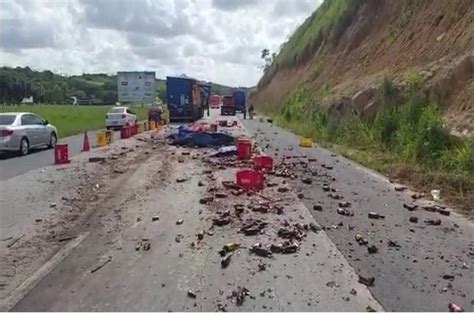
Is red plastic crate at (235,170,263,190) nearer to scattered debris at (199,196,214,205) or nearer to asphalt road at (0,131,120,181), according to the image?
scattered debris at (199,196,214,205)

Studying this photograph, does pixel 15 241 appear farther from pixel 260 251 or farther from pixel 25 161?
pixel 25 161

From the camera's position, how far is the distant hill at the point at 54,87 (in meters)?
111

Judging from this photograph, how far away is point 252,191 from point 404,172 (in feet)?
13.6

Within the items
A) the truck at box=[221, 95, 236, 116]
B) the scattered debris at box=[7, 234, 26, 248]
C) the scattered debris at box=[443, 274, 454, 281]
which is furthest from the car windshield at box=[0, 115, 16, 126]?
the truck at box=[221, 95, 236, 116]

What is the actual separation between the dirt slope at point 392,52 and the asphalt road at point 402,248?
4.94 meters

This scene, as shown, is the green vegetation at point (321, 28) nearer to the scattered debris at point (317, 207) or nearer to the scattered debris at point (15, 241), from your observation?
the scattered debris at point (317, 207)

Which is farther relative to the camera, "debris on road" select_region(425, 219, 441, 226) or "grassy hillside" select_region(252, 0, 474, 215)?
"grassy hillside" select_region(252, 0, 474, 215)

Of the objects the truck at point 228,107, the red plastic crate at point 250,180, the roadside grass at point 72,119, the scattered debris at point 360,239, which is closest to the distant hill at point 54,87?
the truck at point 228,107

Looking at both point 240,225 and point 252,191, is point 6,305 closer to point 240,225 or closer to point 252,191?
point 240,225

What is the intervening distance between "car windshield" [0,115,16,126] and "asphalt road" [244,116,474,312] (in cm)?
1282

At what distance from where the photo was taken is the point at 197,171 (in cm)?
1526

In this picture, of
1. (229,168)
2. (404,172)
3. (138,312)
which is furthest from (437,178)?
(138,312)

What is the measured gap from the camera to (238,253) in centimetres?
709

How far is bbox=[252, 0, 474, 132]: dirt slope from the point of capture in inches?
672
